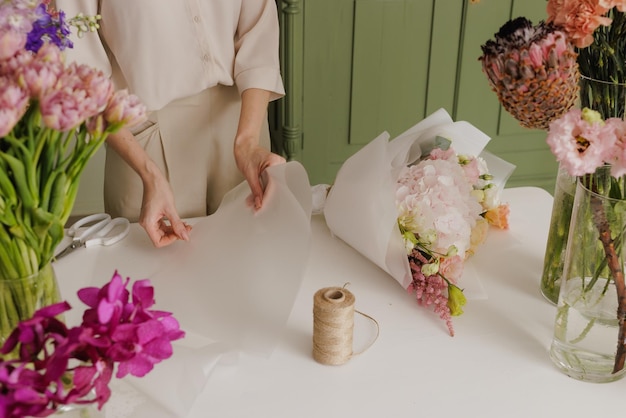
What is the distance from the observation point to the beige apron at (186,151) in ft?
5.73

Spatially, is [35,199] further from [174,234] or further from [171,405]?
[174,234]

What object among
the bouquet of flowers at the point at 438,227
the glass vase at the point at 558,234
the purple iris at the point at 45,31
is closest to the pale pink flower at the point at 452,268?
the bouquet of flowers at the point at 438,227

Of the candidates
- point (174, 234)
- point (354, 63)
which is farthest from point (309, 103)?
point (174, 234)

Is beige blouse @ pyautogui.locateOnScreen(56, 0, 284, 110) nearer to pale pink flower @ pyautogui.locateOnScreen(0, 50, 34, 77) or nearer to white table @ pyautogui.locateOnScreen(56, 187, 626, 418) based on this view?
white table @ pyautogui.locateOnScreen(56, 187, 626, 418)

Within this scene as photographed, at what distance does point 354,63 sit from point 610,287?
173cm

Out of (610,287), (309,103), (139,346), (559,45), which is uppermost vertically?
(559,45)

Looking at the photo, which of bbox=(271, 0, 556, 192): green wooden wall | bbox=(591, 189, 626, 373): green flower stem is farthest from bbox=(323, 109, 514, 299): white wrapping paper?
bbox=(271, 0, 556, 192): green wooden wall

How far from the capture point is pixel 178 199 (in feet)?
5.91

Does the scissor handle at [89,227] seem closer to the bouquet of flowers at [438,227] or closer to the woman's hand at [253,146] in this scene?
the woman's hand at [253,146]

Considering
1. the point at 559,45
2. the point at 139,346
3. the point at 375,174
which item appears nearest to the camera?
the point at 139,346

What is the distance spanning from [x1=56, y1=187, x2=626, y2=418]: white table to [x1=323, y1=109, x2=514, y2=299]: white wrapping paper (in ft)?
0.16

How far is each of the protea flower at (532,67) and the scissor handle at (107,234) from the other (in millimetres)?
775

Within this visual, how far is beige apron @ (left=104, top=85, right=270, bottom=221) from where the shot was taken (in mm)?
1746

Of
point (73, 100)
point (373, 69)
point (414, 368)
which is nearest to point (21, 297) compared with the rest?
point (73, 100)
